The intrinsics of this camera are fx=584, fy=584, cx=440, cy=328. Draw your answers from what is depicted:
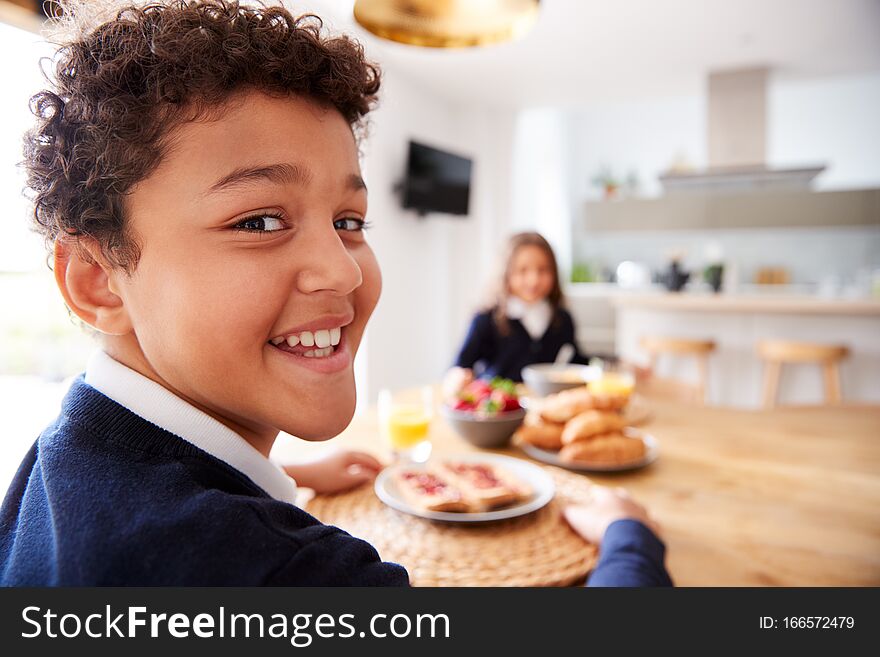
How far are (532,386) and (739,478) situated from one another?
1.85 feet

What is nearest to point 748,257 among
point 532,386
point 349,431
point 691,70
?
point 691,70

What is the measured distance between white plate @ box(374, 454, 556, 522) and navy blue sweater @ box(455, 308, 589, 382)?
1385 millimetres

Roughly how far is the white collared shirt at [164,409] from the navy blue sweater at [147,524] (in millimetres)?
13

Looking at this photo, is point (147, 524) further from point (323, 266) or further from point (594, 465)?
point (594, 465)

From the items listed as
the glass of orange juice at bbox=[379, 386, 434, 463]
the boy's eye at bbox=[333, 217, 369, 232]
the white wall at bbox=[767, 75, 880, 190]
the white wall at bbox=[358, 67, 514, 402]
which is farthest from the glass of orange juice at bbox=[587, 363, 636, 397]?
the white wall at bbox=[767, 75, 880, 190]

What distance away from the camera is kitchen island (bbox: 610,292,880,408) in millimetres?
2949

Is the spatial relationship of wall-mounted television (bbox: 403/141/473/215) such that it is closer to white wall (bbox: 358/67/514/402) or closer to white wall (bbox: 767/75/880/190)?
white wall (bbox: 358/67/514/402)

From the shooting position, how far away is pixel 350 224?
0.53 metres

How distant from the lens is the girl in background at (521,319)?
236 centimetres

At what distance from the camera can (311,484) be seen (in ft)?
2.75

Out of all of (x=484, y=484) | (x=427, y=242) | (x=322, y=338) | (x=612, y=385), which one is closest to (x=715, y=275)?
(x=427, y=242)

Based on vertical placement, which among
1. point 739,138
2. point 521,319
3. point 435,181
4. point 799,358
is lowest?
point 799,358

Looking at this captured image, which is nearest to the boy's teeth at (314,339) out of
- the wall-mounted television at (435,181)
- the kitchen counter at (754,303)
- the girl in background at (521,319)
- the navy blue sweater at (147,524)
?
the navy blue sweater at (147,524)

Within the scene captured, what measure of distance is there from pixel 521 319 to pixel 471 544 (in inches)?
70.2
